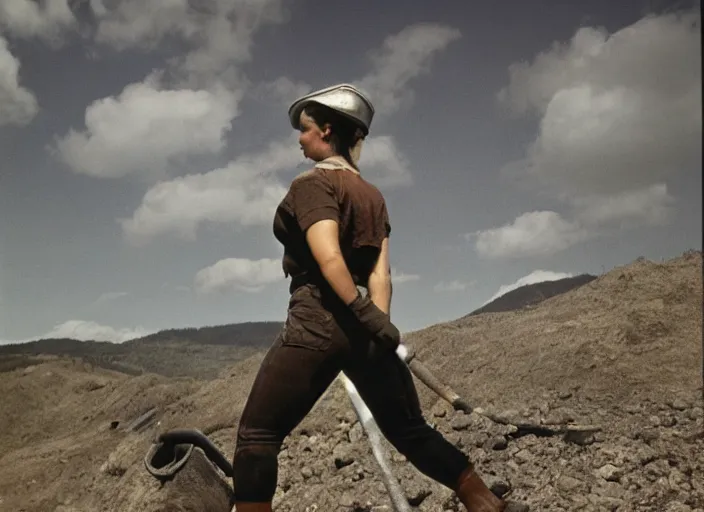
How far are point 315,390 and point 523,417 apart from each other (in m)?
2.29

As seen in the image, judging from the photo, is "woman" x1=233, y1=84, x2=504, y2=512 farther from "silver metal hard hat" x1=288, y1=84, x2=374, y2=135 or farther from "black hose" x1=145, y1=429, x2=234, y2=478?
"black hose" x1=145, y1=429, x2=234, y2=478

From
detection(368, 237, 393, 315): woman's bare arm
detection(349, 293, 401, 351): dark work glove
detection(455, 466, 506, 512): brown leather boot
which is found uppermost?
detection(368, 237, 393, 315): woman's bare arm

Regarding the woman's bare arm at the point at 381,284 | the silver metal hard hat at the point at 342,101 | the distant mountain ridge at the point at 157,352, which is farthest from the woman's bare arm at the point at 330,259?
the distant mountain ridge at the point at 157,352

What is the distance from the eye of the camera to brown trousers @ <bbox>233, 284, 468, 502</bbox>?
1.97 metres

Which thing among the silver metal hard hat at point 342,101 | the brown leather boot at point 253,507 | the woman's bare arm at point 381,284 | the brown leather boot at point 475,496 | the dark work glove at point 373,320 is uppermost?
the silver metal hard hat at point 342,101

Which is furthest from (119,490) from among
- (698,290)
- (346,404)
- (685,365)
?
(698,290)

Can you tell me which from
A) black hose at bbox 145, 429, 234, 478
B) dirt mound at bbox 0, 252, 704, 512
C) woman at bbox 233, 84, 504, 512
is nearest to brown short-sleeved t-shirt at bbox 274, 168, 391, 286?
woman at bbox 233, 84, 504, 512

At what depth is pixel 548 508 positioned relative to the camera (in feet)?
8.80

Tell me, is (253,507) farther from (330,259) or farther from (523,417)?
(523,417)

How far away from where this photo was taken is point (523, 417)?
12.5 feet

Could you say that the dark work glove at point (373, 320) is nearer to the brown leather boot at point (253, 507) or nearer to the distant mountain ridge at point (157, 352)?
the brown leather boot at point (253, 507)

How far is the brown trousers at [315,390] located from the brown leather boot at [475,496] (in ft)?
0.11

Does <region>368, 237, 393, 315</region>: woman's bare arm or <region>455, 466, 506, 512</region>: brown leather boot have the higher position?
<region>368, 237, 393, 315</region>: woman's bare arm

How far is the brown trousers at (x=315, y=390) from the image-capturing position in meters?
1.97
